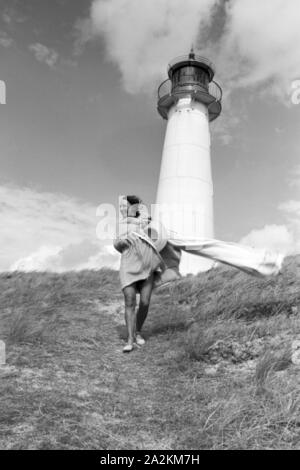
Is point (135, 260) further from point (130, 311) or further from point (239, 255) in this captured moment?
point (239, 255)

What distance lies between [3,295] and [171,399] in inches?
213

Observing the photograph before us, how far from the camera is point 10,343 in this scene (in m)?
4.87

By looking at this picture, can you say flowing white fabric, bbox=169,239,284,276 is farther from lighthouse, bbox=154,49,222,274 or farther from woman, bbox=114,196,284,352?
lighthouse, bbox=154,49,222,274

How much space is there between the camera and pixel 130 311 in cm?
529

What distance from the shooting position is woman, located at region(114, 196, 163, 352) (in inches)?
213

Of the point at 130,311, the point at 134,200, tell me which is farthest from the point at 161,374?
the point at 134,200

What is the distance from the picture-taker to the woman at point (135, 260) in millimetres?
5398

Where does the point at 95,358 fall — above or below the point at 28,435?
above

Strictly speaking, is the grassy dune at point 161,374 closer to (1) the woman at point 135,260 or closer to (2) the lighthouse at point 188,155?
(1) the woman at point 135,260

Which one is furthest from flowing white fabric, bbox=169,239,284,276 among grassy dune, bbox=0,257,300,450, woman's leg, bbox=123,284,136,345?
woman's leg, bbox=123,284,136,345

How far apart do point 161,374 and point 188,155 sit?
1353 centimetres

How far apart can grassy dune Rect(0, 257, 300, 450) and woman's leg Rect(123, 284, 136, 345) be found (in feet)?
0.95
